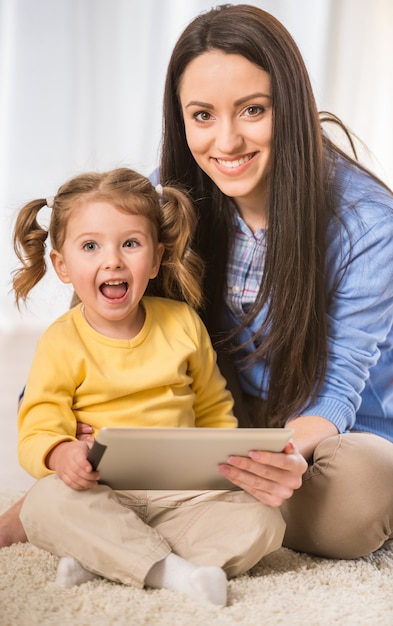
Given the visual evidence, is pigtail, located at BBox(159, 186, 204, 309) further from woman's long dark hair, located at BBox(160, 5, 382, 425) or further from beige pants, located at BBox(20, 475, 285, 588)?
beige pants, located at BBox(20, 475, 285, 588)

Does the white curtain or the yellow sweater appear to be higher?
the white curtain

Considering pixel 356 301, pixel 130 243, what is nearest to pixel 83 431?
pixel 130 243

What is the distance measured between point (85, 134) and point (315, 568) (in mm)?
2888

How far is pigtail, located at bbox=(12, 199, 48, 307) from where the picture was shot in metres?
1.71

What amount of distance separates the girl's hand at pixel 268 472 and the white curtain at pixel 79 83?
2.55 metres

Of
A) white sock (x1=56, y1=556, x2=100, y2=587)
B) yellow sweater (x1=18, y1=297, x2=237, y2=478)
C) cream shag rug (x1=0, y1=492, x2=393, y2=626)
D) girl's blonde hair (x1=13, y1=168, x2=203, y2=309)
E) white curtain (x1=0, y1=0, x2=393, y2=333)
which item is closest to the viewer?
cream shag rug (x1=0, y1=492, x2=393, y2=626)

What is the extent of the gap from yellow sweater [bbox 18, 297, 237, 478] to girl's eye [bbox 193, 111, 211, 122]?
0.35 m

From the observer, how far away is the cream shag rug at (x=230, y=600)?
127 cm

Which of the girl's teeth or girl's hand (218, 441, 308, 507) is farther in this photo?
the girl's teeth

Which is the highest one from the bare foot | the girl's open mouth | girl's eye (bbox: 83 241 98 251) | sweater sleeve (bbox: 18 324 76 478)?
girl's eye (bbox: 83 241 98 251)

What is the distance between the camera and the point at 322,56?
4.28 m

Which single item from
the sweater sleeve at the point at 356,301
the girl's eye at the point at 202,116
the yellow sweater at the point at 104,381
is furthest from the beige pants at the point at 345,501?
the girl's eye at the point at 202,116

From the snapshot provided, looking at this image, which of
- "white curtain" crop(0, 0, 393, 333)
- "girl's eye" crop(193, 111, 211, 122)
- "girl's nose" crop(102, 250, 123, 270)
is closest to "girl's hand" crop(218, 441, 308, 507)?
"girl's nose" crop(102, 250, 123, 270)

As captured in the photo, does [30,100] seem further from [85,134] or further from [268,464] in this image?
[268,464]
